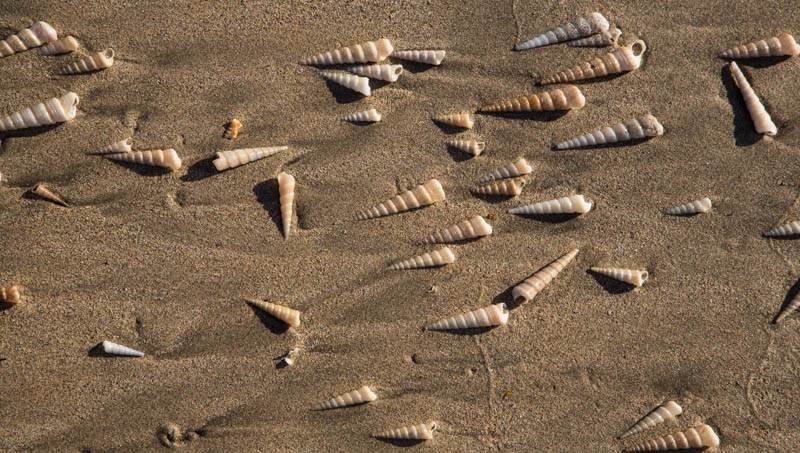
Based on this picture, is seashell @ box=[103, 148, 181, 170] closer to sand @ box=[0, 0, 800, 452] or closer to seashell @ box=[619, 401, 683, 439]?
sand @ box=[0, 0, 800, 452]

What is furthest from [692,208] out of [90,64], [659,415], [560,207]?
[90,64]

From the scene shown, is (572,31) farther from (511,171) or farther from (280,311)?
(280,311)

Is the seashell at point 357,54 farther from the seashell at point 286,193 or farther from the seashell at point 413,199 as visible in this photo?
the seashell at point 413,199

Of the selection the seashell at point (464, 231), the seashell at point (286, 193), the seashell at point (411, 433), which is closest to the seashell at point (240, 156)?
the seashell at point (286, 193)

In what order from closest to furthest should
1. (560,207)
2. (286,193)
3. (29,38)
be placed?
1. (29,38)
2. (286,193)
3. (560,207)

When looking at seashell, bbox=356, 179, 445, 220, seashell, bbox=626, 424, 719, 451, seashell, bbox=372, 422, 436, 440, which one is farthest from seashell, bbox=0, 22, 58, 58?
seashell, bbox=626, 424, 719, 451
